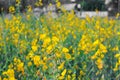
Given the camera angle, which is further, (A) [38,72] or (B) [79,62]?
(B) [79,62]

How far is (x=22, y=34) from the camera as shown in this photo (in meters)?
4.07

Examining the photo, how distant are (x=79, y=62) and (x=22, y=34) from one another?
759mm

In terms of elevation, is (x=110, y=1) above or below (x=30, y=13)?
below

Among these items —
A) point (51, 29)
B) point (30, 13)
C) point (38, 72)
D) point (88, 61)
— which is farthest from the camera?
point (30, 13)

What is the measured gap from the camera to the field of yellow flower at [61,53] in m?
3.08

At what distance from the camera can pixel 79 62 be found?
3.51 m

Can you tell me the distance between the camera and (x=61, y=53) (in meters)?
3.12

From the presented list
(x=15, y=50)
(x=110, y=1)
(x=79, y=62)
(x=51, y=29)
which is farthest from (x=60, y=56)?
(x=110, y=1)

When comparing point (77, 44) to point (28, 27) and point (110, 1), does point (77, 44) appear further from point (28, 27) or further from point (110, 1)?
point (110, 1)

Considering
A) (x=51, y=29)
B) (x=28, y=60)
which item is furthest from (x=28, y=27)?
(x=28, y=60)

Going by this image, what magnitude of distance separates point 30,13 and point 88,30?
4.57 ft

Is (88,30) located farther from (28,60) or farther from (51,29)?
(28,60)

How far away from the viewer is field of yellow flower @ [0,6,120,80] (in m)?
3.08

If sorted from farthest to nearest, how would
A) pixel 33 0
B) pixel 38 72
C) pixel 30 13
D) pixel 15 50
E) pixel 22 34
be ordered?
pixel 33 0
pixel 30 13
pixel 22 34
pixel 15 50
pixel 38 72
